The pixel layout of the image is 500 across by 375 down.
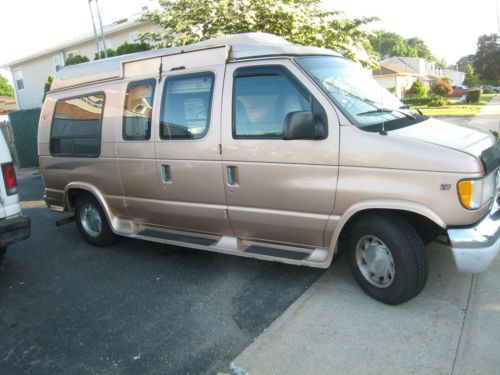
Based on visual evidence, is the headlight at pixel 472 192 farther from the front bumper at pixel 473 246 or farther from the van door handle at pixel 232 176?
the van door handle at pixel 232 176

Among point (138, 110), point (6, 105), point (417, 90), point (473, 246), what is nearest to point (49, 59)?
point (6, 105)

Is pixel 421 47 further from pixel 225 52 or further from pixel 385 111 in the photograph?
pixel 225 52

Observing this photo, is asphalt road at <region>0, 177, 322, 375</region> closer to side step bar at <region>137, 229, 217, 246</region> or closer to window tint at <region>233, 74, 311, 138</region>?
side step bar at <region>137, 229, 217, 246</region>

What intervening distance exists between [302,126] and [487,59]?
241ft

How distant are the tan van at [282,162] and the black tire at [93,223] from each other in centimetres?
33

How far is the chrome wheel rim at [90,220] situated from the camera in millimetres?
5887

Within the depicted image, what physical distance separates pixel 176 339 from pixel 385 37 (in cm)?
11121

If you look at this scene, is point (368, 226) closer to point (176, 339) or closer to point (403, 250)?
point (403, 250)

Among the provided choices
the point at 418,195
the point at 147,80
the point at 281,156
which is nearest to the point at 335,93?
the point at 281,156

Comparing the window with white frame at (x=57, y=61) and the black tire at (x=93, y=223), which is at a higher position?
the window with white frame at (x=57, y=61)

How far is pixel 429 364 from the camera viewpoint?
3.02 m

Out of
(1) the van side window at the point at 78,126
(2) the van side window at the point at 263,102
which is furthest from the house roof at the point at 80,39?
(2) the van side window at the point at 263,102

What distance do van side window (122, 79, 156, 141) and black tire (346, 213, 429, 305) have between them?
98.2 inches

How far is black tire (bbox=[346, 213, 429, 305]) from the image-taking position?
356 cm
